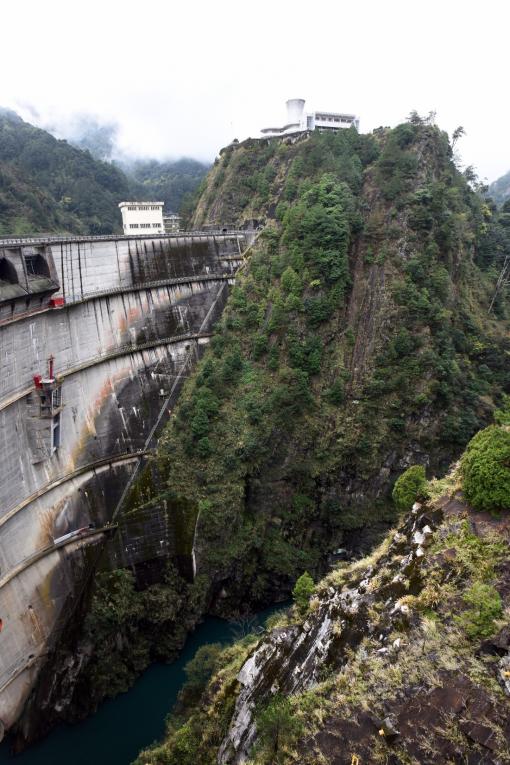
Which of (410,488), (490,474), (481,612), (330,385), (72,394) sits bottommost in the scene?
(330,385)

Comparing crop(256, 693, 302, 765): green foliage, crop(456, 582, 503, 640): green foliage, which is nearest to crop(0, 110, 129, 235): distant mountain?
crop(256, 693, 302, 765): green foliage

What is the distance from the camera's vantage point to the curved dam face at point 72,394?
846 inches

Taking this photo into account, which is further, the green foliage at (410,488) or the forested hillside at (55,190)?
the forested hillside at (55,190)

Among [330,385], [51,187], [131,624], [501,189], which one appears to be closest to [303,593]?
[131,624]

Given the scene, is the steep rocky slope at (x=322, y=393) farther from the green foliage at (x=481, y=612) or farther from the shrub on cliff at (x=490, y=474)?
the green foliage at (x=481, y=612)

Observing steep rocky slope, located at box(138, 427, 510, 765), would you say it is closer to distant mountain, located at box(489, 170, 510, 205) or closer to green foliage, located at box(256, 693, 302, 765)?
green foliage, located at box(256, 693, 302, 765)

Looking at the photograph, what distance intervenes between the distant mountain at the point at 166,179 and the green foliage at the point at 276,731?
64349 mm

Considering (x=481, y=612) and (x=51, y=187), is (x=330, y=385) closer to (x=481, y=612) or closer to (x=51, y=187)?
(x=481, y=612)

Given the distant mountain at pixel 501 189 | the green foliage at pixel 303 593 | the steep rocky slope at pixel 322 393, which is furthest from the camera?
the distant mountain at pixel 501 189

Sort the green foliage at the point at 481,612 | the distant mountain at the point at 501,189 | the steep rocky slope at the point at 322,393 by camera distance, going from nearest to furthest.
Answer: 1. the green foliage at the point at 481,612
2. the steep rocky slope at the point at 322,393
3. the distant mountain at the point at 501,189

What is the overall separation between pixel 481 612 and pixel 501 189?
464 feet

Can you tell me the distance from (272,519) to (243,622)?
Result: 639 cm

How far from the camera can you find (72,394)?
2503cm

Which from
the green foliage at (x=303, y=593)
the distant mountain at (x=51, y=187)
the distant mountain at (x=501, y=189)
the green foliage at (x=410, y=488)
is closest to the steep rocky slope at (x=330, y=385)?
the green foliage at (x=303, y=593)
